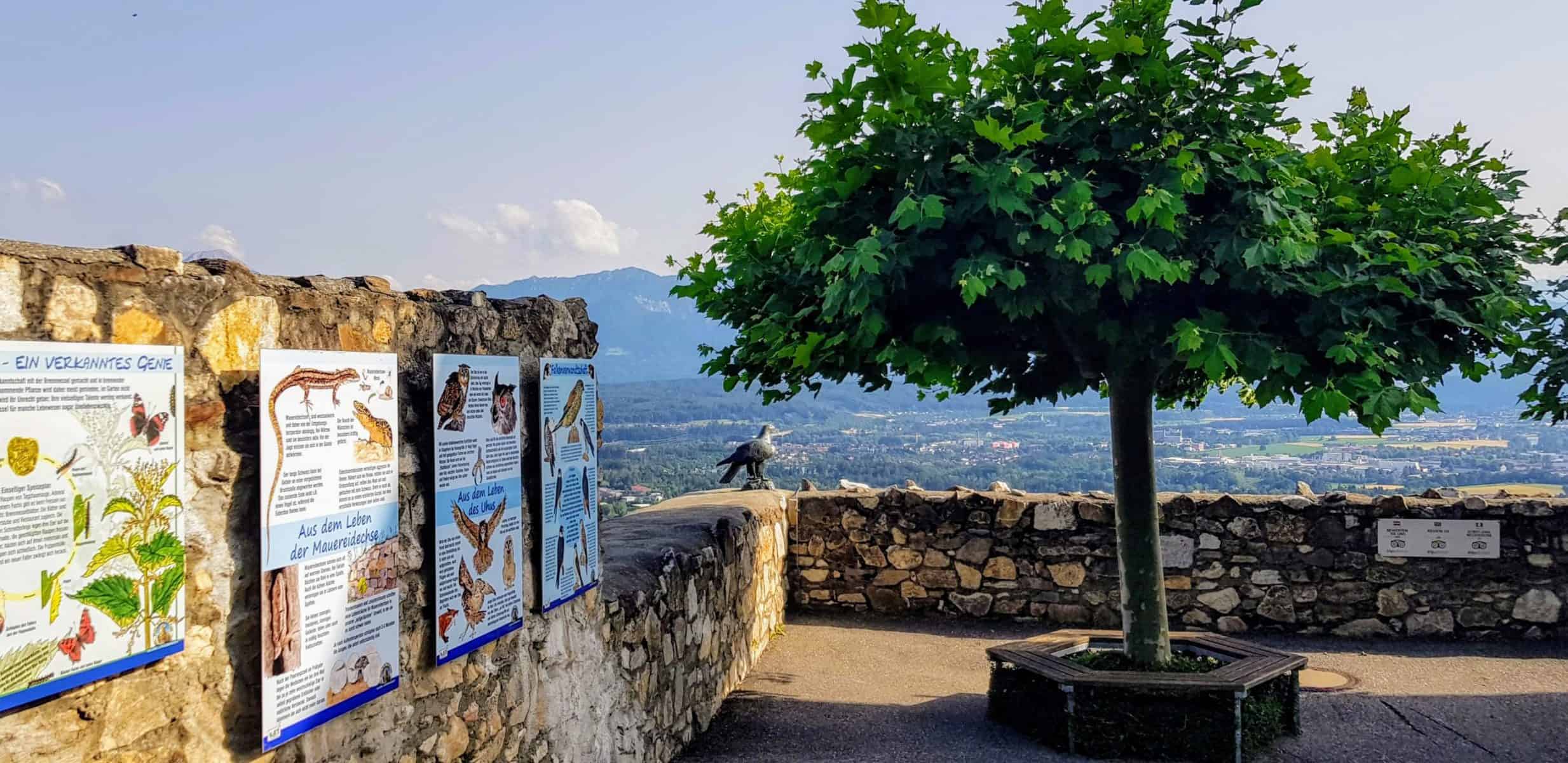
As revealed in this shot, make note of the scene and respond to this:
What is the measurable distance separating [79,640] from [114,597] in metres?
0.10

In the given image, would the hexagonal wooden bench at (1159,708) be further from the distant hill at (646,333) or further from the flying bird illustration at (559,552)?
the distant hill at (646,333)

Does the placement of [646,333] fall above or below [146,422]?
above

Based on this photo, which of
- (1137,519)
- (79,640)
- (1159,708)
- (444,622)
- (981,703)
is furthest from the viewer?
(981,703)

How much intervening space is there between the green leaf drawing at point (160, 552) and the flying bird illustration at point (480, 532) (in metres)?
1.15

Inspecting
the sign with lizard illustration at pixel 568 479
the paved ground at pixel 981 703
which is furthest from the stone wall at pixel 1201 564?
the sign with lizard illustration at pixel 568 479

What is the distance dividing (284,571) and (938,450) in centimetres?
5234

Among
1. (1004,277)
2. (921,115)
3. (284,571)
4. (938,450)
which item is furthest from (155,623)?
(938,450)

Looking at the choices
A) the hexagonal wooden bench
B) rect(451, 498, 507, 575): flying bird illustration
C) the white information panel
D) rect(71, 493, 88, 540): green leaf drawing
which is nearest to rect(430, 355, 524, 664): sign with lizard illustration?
rect(451, 498, 507, 575): flying bird illustration

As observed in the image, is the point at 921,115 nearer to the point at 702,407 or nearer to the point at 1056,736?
the point at 1056,736

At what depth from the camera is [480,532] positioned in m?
3.73

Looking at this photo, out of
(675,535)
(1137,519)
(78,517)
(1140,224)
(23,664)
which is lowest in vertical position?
(675,535)

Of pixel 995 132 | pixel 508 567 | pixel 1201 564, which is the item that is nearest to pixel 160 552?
pixel 508 567

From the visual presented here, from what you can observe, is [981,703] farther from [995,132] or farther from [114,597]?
[114,597]

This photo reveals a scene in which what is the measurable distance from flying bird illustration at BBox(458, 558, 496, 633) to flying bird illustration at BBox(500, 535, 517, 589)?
0.12 meters
